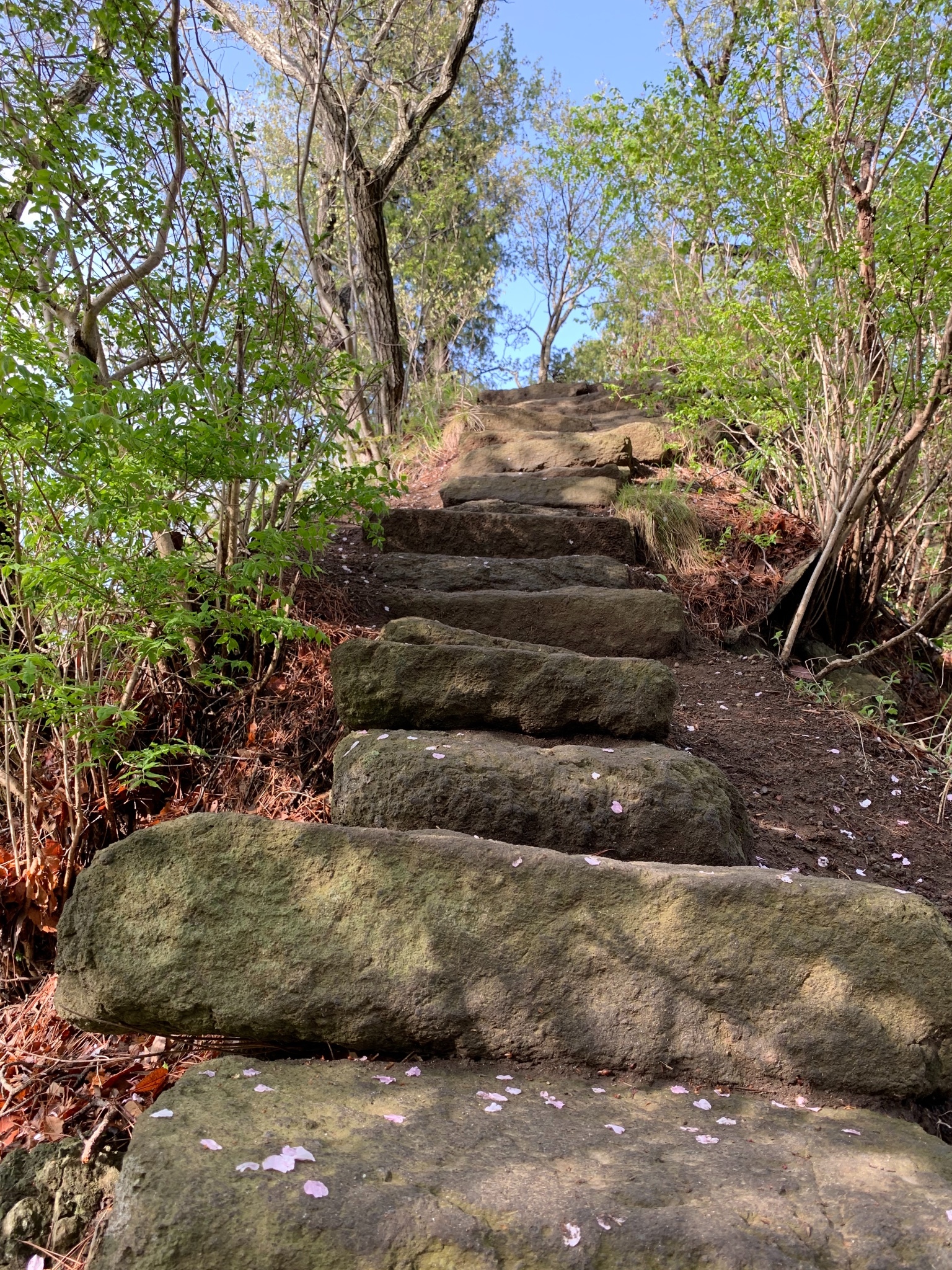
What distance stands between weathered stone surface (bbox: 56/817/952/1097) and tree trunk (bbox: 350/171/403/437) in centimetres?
585

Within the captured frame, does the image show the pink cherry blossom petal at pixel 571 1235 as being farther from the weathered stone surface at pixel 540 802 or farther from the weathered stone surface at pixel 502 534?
the weathered stone surface at pixel 502 534

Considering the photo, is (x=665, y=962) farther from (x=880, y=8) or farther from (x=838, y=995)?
(x=880, y=8)

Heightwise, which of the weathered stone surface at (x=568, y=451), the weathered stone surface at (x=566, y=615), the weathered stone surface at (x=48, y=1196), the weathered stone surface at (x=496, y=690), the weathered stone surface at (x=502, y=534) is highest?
the weathered stone surface at (x=568, y=451)

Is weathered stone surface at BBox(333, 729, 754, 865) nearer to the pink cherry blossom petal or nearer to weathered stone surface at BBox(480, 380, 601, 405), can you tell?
the pink cherry blossom petal

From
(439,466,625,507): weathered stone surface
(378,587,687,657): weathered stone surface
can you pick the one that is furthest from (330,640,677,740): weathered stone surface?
(439,466,625,507): weathered stone surface

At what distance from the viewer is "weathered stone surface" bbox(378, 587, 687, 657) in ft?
12.5

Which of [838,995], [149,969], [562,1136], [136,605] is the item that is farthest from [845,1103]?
[136,605]

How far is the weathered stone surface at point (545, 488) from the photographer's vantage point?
5.48m

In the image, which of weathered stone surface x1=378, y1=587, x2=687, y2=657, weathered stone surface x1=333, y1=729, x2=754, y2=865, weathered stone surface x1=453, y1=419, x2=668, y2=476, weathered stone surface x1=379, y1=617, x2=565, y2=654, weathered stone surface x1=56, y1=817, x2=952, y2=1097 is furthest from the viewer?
weathered stone surface x1=453, y1=419, x2=668, y2=476

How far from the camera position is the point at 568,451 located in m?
6.18

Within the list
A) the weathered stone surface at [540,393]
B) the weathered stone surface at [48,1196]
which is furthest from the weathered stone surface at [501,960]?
the weathered stone surface at [540,393]

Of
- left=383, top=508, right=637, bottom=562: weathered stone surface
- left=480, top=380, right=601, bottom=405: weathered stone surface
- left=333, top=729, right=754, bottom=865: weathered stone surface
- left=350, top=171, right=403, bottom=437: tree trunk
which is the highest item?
left=350, top=171, right=403, bottom=437: tree trunk

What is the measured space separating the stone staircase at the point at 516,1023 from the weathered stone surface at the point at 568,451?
3821 mm

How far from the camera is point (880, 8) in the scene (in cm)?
404
